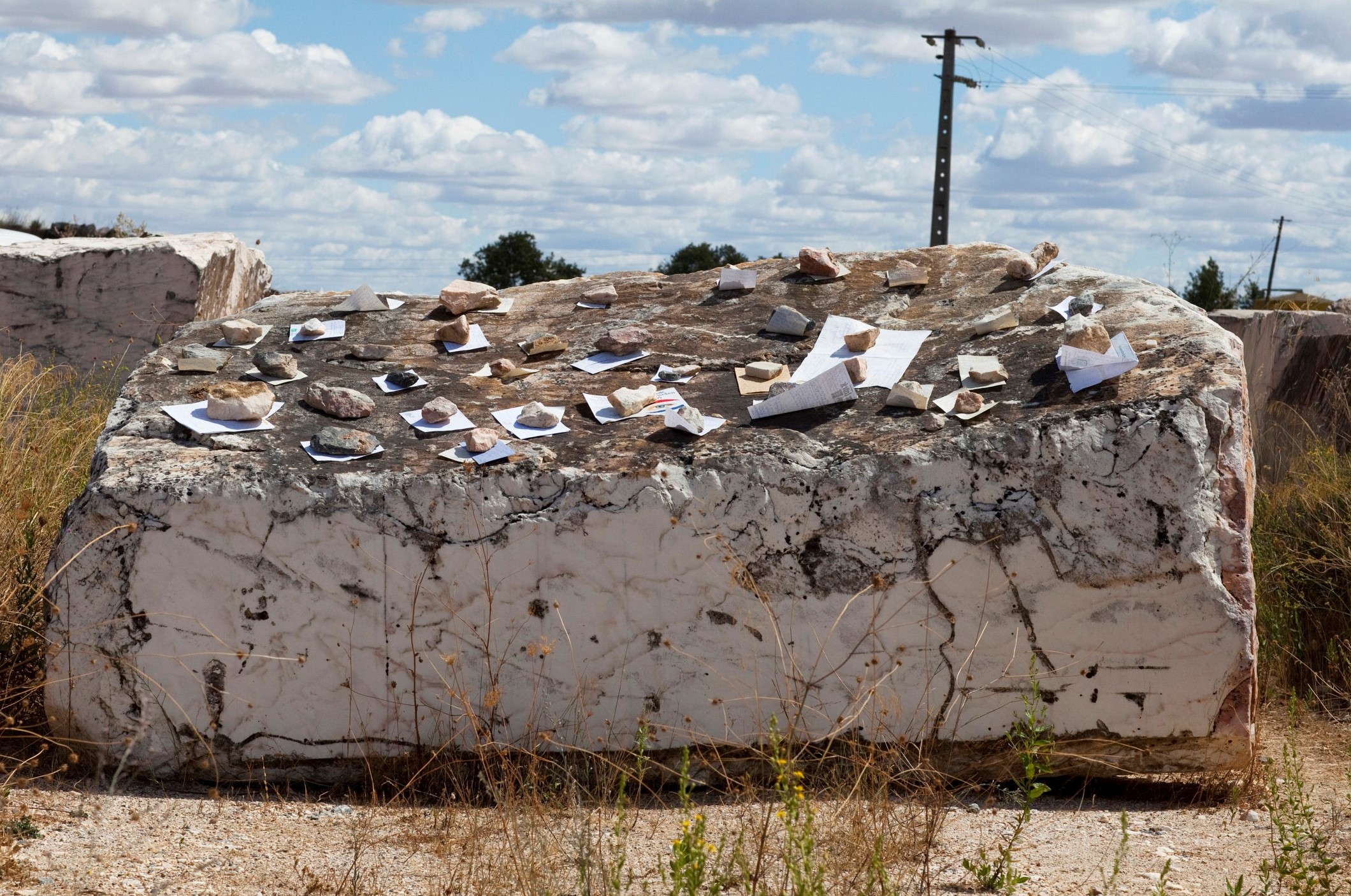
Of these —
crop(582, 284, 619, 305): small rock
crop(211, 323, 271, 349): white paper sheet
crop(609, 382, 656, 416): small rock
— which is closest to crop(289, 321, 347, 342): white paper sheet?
crop(211, 323, 271, 349): white paper sheet

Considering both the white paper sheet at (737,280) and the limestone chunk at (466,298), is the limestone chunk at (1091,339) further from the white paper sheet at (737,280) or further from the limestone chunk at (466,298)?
the limestone chunk at (466,298)

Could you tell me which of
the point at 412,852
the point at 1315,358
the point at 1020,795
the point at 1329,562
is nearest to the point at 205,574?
the point at 412,852

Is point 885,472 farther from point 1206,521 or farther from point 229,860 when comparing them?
point 229,860

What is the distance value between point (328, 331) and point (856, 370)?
1.83 meters

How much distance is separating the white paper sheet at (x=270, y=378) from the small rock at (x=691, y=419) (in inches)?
50.6

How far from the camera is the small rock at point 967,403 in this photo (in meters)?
3.12

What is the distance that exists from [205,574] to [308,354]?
1.05 meters

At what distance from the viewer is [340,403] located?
341 centimetres

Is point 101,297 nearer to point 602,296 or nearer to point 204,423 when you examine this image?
point 602,296

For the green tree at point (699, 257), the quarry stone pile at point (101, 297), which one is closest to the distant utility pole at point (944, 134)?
the green tree at point (699, 257)

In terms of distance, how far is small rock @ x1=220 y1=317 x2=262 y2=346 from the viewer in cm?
396

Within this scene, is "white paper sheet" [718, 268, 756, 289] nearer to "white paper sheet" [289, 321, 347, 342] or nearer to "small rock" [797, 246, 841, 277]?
"small rock" [797, 246, 841, 277]

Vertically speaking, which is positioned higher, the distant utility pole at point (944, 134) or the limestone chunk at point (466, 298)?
the distant utility pole at point (944, 134)

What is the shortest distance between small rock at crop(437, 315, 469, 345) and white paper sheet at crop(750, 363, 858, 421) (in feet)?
3.89
